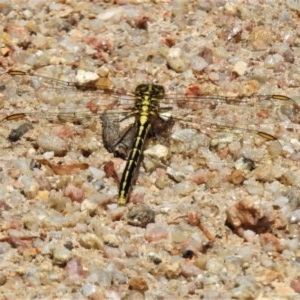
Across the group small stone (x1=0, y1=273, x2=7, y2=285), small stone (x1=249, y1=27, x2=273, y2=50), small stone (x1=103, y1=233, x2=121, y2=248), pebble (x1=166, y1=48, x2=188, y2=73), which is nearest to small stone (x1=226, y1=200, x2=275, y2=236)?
small stone (x1=103, y1=233, x2=121, y2=248)

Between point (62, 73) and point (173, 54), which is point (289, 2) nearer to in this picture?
point (173, 54)

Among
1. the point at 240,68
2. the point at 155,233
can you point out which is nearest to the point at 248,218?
the point at 155,233

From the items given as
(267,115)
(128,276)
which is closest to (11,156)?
(128,276)

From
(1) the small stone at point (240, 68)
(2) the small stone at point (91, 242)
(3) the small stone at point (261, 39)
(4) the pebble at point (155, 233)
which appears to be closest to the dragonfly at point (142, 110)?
(1) the small stone at point (240, 68)

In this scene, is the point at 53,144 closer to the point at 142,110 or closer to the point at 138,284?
the point at 142,110

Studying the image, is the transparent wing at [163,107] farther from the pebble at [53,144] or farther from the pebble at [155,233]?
the pebble at [155,233]

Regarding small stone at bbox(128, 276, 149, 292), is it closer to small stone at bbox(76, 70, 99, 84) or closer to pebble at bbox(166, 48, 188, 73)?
small stone at bbox(76, 70, 99, 84)
